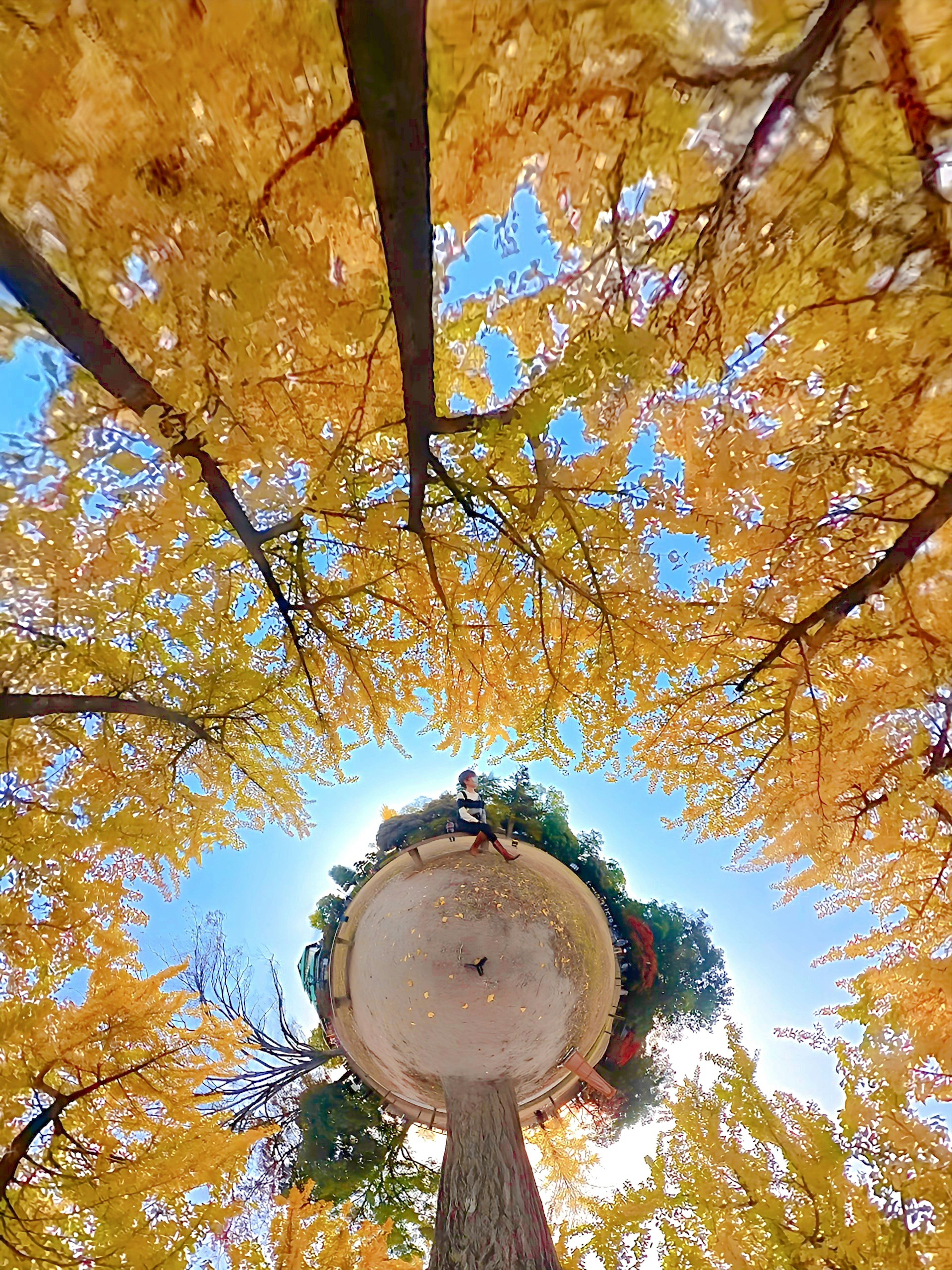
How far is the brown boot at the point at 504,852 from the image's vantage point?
4.81m

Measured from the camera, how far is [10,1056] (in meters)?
2.07

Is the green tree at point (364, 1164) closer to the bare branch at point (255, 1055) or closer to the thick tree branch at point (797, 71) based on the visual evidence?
the bare branch at point (255, 1055)

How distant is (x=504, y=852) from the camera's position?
16.0ft

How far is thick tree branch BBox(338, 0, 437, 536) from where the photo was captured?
39.8 inches

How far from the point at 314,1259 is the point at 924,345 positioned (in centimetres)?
393

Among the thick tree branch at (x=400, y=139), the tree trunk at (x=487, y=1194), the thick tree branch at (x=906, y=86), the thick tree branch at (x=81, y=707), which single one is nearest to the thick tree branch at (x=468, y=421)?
the thick tree branch at (x=400, y=139)

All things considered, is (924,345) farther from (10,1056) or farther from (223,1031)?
(10,1056)

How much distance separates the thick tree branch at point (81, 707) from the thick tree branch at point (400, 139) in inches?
76.9

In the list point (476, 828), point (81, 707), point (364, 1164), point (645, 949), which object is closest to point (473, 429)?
point (81, 707)

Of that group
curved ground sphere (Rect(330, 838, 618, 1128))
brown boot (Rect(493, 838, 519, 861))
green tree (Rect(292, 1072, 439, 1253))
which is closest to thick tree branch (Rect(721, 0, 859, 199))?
brown boot (Rect(493, 838, 519, 861))

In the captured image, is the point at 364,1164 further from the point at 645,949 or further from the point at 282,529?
the point at 282,529

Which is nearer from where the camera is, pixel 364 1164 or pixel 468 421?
pixel 468 421

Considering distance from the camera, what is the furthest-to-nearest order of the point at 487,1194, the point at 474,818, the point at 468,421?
the point at 474,818 → the point at 487,1194 → the point at 468,421

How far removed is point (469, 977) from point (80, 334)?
440cm
